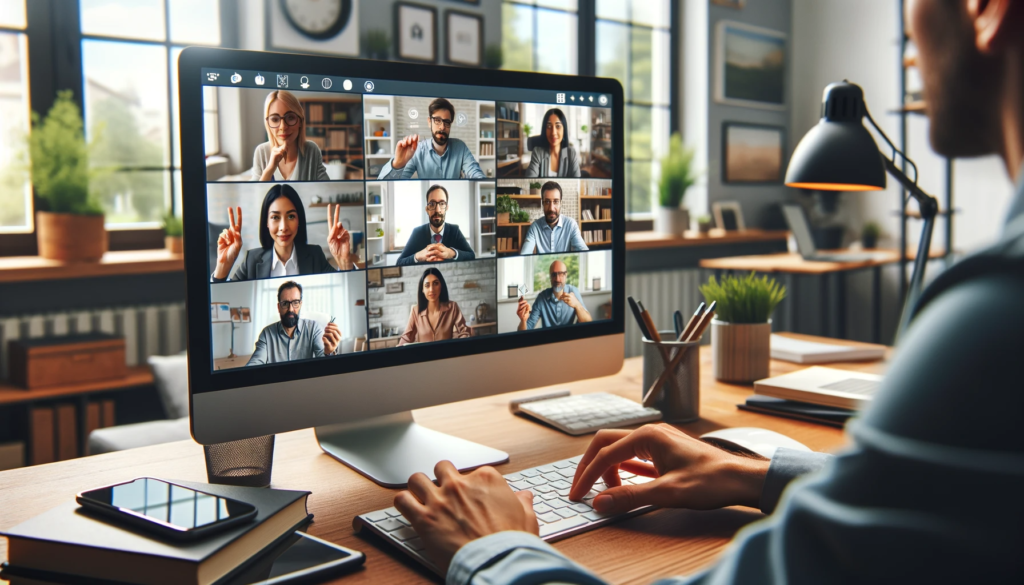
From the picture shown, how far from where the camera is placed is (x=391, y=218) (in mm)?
919

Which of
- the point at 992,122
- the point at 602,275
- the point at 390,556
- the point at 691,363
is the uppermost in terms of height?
the point at 992,122

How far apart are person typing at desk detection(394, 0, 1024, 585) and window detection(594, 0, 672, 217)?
3753 mm

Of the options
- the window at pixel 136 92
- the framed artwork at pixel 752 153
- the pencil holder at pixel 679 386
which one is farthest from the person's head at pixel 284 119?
the framed artwork at pixel 752 153

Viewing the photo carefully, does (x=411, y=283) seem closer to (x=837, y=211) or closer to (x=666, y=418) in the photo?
(x=666, y=418)

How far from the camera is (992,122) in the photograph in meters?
0.43

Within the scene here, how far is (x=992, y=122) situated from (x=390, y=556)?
59cm

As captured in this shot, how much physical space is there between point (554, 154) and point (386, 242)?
0.29 m

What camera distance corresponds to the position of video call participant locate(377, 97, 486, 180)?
93 cm

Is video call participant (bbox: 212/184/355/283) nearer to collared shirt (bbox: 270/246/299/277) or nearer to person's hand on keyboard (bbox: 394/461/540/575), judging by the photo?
collared shirt (bbox: 270/246/299/277)

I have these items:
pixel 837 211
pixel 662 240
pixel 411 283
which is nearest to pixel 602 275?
pixel 411 283

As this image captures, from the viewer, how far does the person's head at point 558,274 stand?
1087 millimetres

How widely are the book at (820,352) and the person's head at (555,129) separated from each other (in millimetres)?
754

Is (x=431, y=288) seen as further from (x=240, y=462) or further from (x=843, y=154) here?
(x=843, y=154)

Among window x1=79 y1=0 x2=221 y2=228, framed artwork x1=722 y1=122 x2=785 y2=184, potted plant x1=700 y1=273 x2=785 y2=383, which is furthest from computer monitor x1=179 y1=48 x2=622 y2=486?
framed artwork x1=722 y1=122 x2=785 y2=184
